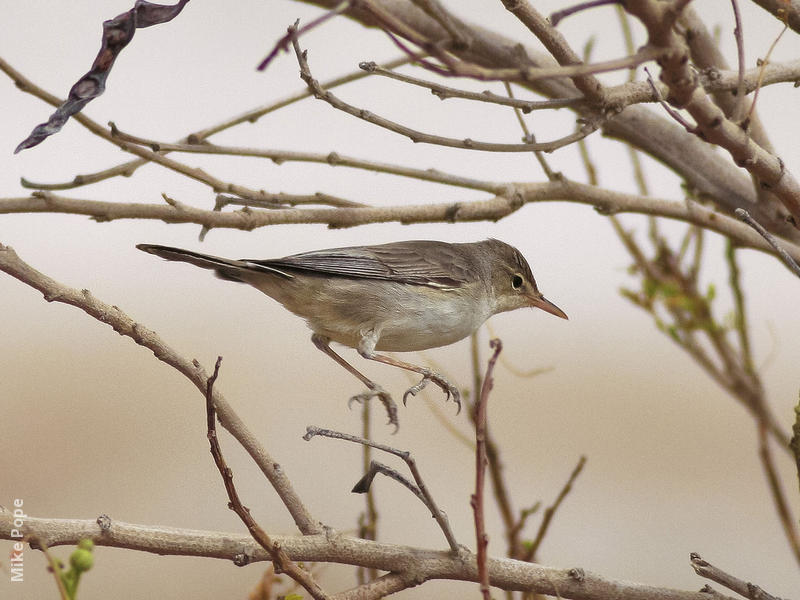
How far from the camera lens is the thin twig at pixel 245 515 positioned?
1.01m

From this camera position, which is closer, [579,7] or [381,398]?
[579,7]

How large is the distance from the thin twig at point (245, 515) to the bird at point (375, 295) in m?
0.83

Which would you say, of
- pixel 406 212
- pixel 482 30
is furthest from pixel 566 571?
pixel 482 30

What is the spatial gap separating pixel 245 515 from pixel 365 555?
0.30 m

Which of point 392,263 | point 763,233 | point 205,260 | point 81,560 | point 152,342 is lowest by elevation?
point 81,560

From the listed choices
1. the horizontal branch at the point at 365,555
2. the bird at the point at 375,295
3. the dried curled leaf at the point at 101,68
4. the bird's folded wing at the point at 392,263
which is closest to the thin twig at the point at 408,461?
the horizontal branch at the point at 365,555

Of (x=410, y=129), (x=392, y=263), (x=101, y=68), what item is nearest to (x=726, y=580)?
(x=410, y=129)

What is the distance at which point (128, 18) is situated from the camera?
114cm

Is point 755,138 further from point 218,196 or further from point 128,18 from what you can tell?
point 128,18

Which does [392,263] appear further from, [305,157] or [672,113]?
[672,113]

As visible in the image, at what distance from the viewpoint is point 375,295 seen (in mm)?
2160

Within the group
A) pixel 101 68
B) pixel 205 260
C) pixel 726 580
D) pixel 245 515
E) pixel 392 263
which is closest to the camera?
pixel 245 515

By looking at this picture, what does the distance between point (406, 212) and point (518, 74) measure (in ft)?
2.36

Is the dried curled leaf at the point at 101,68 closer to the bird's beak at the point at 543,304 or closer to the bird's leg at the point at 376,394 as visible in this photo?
the bird's leg at the point at 376,394
